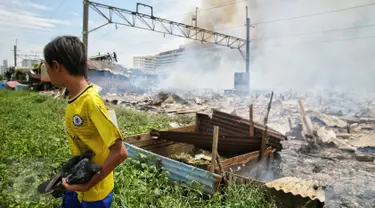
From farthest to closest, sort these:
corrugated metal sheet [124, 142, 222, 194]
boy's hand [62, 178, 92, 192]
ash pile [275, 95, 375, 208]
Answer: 1. ash pile [275, 95, 375, 208]
2. corrugated metal sheet [124, 142, 222, 194]
3. boy's hand [62, 178, 92, 192]

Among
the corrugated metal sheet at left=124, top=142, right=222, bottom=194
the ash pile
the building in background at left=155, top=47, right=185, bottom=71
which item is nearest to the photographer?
the corrugated metal sheet at left=124, top=142, right=222, bottom=194

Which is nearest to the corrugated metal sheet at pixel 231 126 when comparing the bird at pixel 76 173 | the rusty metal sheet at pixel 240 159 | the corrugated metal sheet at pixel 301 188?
the rusty metal sheet at pixel 240 159

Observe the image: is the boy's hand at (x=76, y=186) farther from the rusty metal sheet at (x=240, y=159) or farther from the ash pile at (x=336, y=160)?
Result: the ash pile at (x=336, y=160)

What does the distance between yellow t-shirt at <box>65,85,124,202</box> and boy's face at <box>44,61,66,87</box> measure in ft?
0.43

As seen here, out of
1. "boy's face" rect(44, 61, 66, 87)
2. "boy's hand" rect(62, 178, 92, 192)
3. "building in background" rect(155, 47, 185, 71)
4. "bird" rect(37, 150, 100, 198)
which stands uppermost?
"building in background" rect(155, 47, 185, 71)

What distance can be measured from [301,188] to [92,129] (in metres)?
2.56

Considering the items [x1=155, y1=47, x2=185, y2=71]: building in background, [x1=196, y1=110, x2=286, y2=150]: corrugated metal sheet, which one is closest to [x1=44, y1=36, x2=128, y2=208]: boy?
[x1=196, y1=110, x2=286, y2=150]: corrugated metal sheet

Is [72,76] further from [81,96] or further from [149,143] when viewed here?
[149,143]

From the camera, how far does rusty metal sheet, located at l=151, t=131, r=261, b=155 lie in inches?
185

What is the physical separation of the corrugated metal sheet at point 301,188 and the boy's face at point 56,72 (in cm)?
260

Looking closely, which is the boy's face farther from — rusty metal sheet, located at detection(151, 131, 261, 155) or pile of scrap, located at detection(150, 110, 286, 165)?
rusty metal sheet, located at detection(151, 131, 261, 155)

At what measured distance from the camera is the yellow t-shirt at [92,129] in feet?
4.94

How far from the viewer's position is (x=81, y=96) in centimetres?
157

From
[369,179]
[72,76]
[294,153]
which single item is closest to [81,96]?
[72,76]
